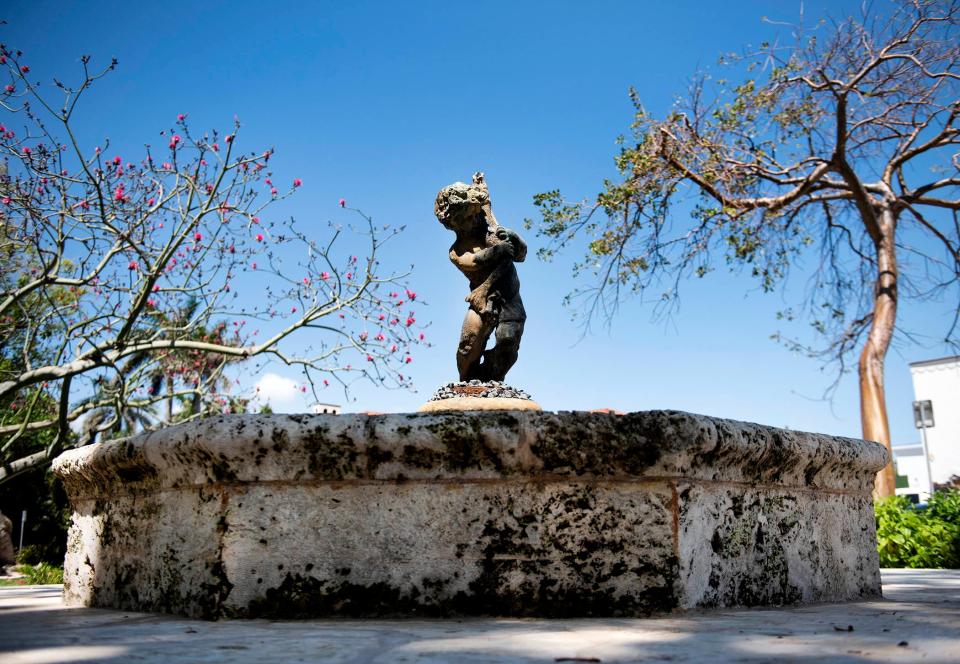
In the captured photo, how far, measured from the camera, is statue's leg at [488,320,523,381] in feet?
14.5

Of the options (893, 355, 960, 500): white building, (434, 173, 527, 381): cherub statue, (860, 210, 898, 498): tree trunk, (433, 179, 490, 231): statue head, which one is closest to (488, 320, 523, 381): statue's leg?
(434, 173, 527, 381): cherub statue

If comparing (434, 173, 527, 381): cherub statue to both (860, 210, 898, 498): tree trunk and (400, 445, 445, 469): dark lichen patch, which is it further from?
(860, 210, 898, 498): tree trunk

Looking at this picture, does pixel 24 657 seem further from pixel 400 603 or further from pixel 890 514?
pixel 890 514

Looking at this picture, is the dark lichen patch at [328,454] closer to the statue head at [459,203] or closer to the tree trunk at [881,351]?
the statue head at [459,203]

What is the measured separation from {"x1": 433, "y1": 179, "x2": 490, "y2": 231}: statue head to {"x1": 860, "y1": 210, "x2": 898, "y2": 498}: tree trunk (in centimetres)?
767

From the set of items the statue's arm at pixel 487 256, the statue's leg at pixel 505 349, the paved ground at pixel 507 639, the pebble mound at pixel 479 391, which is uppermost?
the statue's arm at pixel 487 256

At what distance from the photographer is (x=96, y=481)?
3262 millimetres

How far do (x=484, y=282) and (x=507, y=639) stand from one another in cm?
279

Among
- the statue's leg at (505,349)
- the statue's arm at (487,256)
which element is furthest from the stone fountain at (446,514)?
the statue's arm at (487,256)

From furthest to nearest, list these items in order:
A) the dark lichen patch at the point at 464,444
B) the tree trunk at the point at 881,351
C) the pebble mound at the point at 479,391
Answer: the tree trunk at the point at 881,351
the pebble mound at the point at 479,391
the dark lichen patch at the point at 464,444

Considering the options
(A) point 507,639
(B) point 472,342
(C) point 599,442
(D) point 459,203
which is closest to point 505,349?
(B) point 472,342

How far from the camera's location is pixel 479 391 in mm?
4281

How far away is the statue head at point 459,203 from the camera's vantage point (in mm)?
4508

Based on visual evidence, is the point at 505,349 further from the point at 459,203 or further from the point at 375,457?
the point at 375,457
